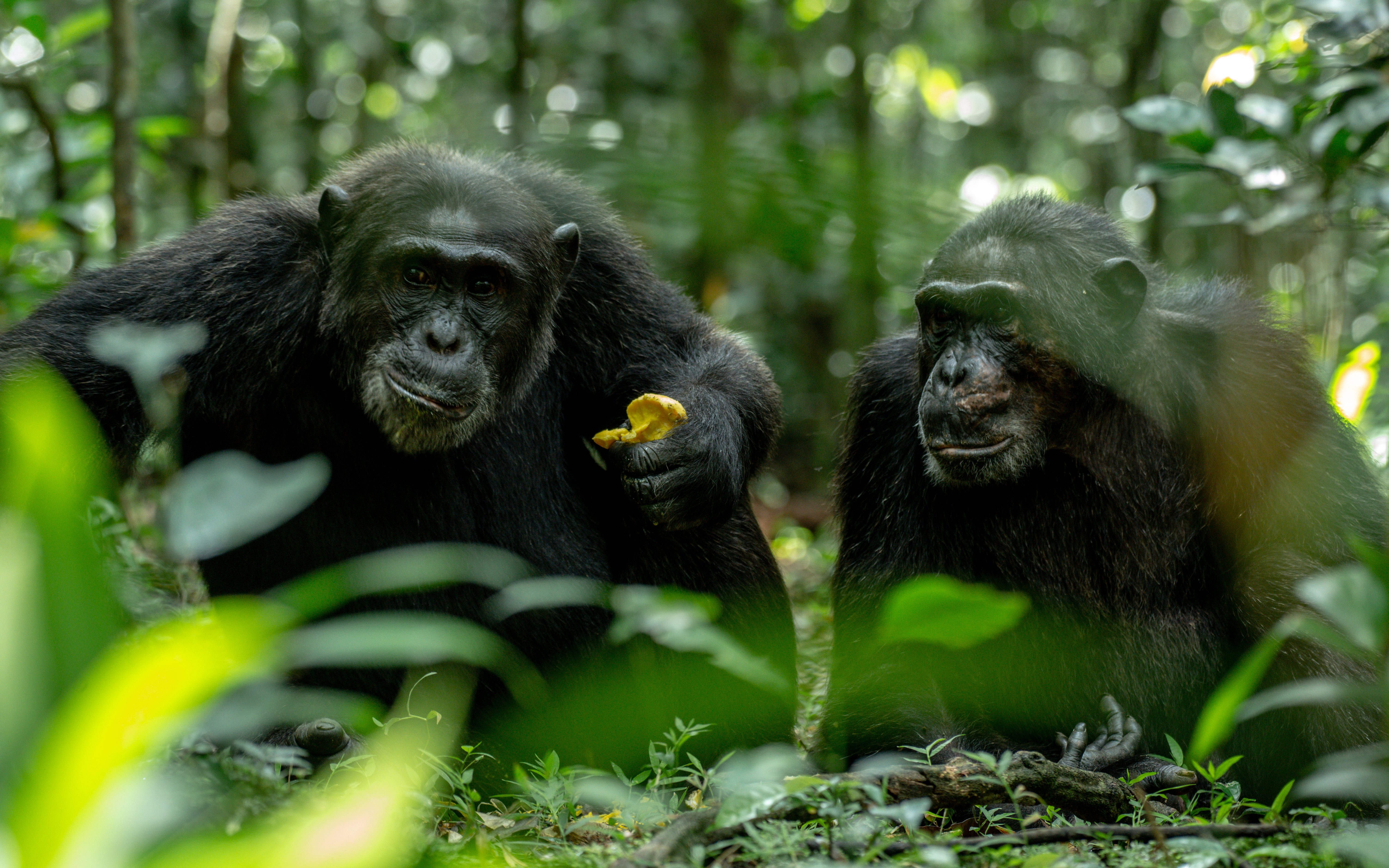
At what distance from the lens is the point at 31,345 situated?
4367 mm

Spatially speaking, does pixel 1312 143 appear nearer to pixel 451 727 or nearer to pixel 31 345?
pixel 451 727

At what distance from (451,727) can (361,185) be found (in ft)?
7.36

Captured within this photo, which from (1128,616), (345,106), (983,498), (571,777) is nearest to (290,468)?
(571,777)

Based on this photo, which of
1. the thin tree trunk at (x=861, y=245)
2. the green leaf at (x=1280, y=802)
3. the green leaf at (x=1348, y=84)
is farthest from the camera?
the thin tree trunk at (x=861, y=245)

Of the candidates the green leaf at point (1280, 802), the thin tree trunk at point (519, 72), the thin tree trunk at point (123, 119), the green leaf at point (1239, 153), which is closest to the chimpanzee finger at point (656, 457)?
the green leaf at point (1280, 802)

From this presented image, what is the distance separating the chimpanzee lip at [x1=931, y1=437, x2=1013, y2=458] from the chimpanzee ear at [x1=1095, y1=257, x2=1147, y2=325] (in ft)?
2.49

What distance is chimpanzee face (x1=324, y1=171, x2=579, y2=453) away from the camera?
444 centimetres

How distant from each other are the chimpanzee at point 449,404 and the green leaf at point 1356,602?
9.08ft

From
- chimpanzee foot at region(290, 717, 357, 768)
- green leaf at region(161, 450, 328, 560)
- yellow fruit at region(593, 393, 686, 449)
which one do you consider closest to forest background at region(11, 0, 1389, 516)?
yellow fruit at region(593, 393, 686, 449)

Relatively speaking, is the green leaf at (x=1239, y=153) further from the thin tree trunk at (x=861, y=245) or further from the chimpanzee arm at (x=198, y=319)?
the chimpanzee arm at (x=198, y=319)

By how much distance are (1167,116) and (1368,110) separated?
85 centimetres

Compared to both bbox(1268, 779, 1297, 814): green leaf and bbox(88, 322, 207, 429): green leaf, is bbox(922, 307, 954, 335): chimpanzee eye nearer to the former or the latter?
bbox(1268, 779, 1297, 814): green leaf

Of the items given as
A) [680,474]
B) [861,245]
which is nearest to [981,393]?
[680,474]

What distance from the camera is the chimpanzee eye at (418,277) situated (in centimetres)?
463
